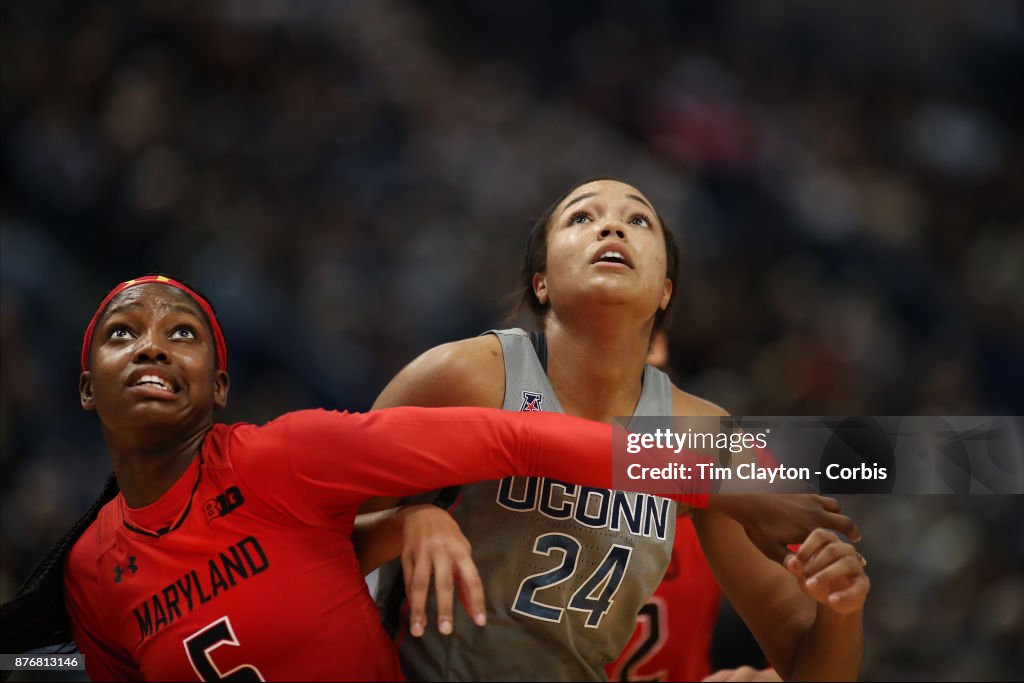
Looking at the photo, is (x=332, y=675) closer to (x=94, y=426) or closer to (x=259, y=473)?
(x=259, y=473)

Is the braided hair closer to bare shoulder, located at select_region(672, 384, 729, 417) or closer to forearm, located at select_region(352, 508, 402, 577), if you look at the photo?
forearm, located at select_region(352, 508, 402, 577)

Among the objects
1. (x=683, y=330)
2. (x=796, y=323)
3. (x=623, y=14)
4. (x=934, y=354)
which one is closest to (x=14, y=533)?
(x=683, y=330)

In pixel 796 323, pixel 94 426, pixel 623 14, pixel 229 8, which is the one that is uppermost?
pixel 623 14

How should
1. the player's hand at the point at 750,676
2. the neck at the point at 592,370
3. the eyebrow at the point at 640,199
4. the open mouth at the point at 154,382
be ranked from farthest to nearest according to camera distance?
the player's hand at the point at 750,676, the eyebrow at the point at 640,199, the neck at the point at 592,370, the open mouth at the point at 154,382

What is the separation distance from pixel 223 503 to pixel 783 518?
45.4 inches

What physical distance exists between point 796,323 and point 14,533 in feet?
12.6

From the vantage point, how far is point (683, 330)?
561cm

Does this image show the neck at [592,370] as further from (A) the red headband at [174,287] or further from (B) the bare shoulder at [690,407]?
(A) the red headband at [174,287]

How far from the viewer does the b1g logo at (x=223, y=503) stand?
7.50 ft

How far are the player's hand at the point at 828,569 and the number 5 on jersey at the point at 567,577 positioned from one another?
520 mm

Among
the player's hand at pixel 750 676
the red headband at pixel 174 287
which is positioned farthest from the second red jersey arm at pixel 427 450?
the player's hand at pixel 750 676

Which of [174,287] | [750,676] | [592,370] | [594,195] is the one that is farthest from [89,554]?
[750,676]

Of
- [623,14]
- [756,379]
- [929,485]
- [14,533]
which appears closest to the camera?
[929,485]

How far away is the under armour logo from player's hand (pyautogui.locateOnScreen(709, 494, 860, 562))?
4.08ft
